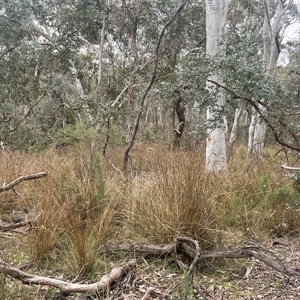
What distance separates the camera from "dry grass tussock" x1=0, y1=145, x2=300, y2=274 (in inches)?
103

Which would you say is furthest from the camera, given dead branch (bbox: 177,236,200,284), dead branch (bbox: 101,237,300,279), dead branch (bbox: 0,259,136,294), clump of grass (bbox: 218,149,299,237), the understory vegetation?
clump of grass (bbox: 218,149,299,237)

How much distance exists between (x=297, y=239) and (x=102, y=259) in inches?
Result: 75.9

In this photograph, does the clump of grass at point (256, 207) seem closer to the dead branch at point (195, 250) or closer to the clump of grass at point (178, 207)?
the clump of grass at point (178, 207)

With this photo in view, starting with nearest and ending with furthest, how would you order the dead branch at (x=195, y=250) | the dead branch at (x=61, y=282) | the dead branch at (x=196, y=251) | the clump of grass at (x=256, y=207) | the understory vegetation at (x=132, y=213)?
the dead branch at (x=61, y=282) → the dead branch at (x=195, y=250) → the dead branch at (x=196, y=251) → the understory vegetation at (x=132, y=213) → the clump of grass at (x=256, y=207)

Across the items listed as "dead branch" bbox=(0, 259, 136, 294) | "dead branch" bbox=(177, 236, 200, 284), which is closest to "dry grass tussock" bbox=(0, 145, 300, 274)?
"dead branch" bbox=(177, 236, 200, 284)

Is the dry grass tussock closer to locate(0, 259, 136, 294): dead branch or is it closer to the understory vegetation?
the understory vegetation

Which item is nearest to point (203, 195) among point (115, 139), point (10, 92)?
point (115, 139)

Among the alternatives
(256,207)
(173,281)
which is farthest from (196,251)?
(256,207)

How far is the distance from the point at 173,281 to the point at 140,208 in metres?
0.80

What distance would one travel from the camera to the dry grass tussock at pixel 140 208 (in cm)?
262

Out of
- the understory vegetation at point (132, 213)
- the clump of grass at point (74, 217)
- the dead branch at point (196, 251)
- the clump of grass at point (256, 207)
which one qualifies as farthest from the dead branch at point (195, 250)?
the clump of grass at point (74, 217)

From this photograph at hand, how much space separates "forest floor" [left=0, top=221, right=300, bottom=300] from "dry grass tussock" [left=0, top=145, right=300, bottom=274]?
174 millimetres

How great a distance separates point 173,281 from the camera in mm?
2361

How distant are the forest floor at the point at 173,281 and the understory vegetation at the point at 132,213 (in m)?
0.05
